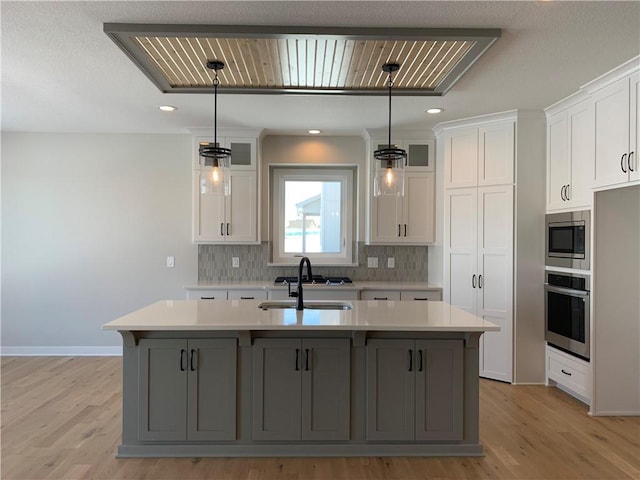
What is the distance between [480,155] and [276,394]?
117 inches

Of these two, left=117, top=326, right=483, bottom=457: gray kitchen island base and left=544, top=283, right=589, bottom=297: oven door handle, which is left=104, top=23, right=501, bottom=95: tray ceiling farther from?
left=544, top=283, right=589, bottom=297: oven door handle

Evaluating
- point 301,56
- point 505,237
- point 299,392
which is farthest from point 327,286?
point 301,56

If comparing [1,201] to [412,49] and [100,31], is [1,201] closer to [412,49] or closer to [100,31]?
[100,31]

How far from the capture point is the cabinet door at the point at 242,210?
4695 millimetres

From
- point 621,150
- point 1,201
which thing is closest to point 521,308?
point 621,150

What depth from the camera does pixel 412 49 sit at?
2.66 metres

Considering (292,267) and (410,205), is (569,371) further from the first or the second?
(292,267)

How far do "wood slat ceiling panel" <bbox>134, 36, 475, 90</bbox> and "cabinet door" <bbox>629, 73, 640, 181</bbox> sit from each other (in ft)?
3.99

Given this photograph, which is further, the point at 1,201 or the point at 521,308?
the point at 1,201

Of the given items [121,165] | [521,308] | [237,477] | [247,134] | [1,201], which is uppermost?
[247,134]

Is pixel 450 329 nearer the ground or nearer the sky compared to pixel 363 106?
nearer the ground

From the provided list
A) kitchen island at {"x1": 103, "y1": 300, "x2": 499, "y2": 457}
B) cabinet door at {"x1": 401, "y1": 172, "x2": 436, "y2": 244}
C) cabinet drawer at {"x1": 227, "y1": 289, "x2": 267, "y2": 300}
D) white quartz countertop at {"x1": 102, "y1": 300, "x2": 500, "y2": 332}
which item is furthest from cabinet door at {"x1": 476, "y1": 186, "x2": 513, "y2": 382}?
cabinet drawer at {"x1": 227, "y1": 289, "x2": 267, "y2": 300}

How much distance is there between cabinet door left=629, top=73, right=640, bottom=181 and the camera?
2847 millimetres

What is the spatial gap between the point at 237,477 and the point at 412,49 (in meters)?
2.74
